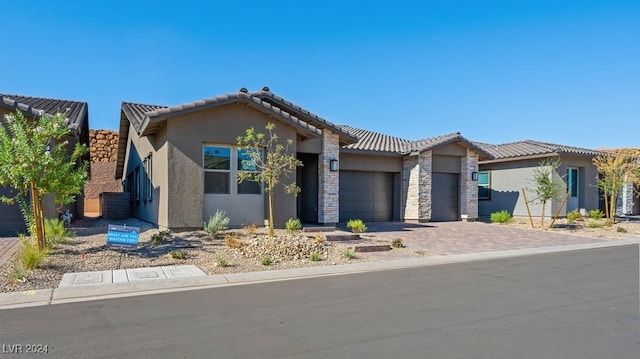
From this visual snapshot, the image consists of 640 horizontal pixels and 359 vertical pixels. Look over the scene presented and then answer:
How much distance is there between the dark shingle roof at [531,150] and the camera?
2155 centimetres

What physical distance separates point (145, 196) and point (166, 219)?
14.9ft

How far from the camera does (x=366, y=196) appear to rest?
772 inches

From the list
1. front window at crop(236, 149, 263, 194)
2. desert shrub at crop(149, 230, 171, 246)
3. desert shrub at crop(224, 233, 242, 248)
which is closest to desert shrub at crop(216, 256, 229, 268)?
desert shrub at crop(224, 233, 242, 248)

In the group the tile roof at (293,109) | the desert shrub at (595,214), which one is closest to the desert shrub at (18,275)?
the tile roof at (293,109)

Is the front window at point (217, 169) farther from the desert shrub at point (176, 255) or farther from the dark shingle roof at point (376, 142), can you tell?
the dark shingle roof at point (376, 142)

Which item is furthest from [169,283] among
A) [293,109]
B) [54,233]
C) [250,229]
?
[293,109]

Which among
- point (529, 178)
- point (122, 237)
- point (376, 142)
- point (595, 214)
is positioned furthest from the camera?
point (529, 178)

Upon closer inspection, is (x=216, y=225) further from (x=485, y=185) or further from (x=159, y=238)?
(x=485, y=185)

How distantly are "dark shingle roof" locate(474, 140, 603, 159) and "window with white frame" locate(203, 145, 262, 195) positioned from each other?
13651 mm

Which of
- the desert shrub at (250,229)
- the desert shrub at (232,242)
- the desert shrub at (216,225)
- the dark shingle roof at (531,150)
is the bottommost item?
the desert shrub at (232,242)

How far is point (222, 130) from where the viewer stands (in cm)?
1330

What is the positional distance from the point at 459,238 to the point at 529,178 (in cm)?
993

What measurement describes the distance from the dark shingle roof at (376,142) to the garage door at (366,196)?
121 cm

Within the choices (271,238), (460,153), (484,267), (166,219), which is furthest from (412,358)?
(460,153)
